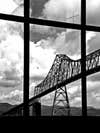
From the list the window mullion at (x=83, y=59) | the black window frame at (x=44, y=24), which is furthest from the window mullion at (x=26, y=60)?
the window mullion at (x=83, y=59)

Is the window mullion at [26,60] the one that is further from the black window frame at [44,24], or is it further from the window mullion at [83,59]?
the window mullion at [83,59]

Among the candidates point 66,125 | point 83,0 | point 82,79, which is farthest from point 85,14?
point 66,125

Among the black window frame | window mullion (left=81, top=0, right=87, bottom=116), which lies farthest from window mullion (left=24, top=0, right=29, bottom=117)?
window mullion (left=81, top=0, right=87, bottom=116)

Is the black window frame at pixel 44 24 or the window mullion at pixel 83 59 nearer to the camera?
the black window frame at pixel 44 24

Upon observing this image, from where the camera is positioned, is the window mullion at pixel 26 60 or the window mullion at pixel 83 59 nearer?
the window mullion at pixel 26 60

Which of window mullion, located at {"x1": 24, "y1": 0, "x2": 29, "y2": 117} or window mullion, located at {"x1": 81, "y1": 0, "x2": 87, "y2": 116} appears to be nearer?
window mullion, located at {"x1": 24, "y1": 0, "x2": 29, "y2": 117}

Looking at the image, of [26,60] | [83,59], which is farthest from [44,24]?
[83,59]

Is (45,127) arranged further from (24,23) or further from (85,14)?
(85,14)

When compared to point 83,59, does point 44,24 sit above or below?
above

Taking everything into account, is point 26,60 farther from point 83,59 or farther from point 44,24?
point 83,59

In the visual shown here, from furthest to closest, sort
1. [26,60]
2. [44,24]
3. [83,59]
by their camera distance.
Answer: [83,59] → [44,24] → [26,60]

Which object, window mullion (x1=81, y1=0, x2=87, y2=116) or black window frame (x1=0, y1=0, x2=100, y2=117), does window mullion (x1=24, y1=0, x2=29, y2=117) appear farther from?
window mullion (x1=81, y1=0, x2=87, y2=116)

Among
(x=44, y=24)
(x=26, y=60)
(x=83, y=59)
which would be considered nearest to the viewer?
(x=26, y=60)
